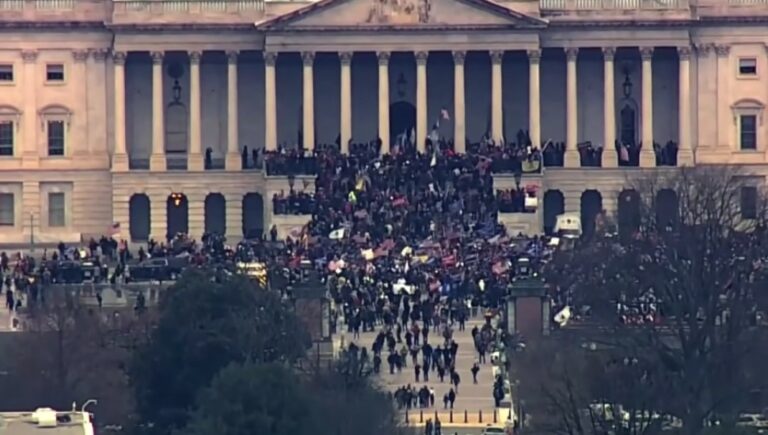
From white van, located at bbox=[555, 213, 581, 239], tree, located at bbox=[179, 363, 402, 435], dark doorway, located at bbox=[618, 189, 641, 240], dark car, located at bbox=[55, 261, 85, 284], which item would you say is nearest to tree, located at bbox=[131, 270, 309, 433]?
tree, located at bbox=[179, 363, 402, 435]

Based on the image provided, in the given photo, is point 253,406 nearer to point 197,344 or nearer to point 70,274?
point 197,344

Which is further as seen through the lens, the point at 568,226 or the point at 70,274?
the point at 568,226

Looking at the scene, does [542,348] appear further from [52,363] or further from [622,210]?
[622,210]

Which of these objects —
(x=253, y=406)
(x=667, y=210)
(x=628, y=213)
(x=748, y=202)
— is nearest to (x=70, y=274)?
(x=667, y=210)

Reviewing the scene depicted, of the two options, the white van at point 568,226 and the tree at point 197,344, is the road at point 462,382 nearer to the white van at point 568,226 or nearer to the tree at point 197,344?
the tree at point 197,344

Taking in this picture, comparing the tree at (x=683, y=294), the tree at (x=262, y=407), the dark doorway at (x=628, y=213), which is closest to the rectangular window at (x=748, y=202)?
the tree at (x=683, y=294)

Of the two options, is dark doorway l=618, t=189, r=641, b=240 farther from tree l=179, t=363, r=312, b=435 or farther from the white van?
tree l=179, t=363, r=312, b=435
